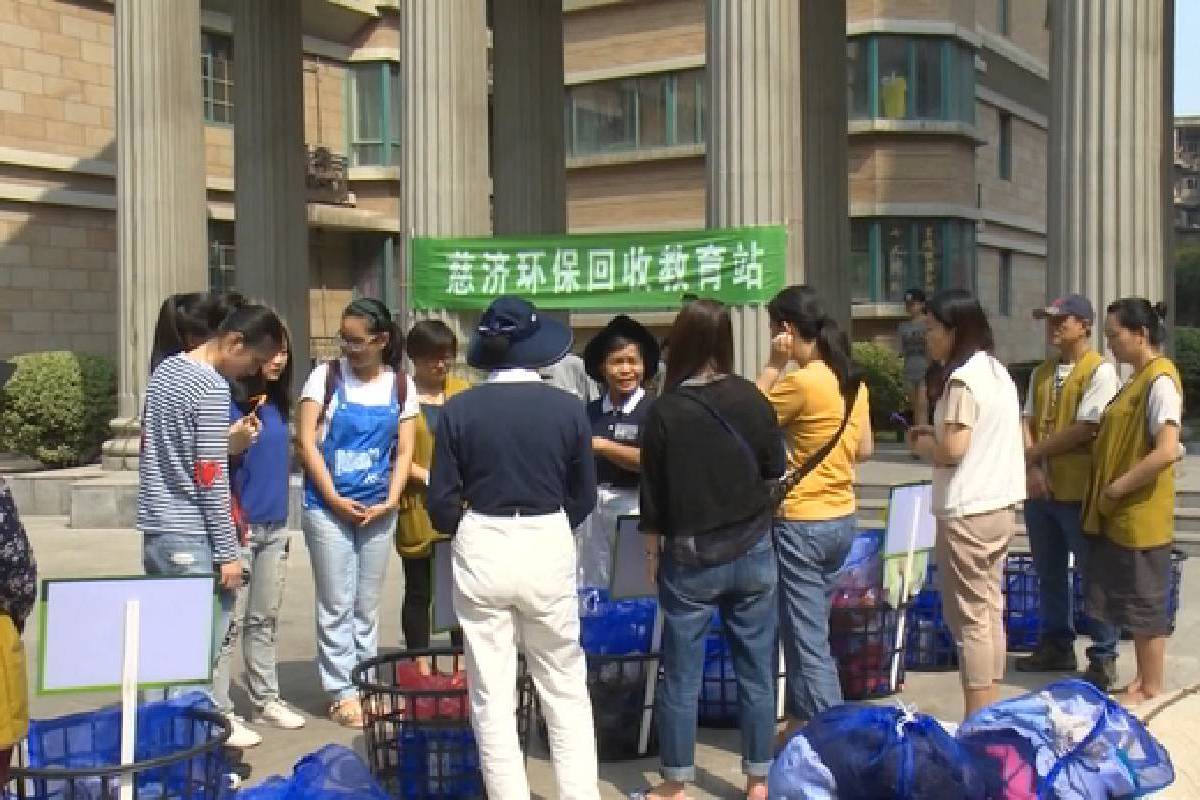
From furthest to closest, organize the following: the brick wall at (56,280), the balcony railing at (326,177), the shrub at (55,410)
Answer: the balcony railing at (326,177), the brick wall at (56,280), the shrub at (55,410)

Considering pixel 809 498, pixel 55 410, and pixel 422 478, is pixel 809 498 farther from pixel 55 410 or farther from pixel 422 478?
pixel 55 410

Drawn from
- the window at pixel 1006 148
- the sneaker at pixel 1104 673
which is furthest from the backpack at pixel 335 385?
the window at pixel 1006 148

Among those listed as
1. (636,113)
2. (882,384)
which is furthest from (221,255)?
(882,384)

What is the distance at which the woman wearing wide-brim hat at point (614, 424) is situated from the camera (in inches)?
245

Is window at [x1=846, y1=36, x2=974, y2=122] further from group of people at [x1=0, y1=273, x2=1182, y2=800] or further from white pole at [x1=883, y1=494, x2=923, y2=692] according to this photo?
white pole at [x1=883, y1=494, x2=923, y2=692]

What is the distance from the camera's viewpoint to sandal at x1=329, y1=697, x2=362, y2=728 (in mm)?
6414

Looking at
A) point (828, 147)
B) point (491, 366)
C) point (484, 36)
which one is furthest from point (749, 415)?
point (828, 147)

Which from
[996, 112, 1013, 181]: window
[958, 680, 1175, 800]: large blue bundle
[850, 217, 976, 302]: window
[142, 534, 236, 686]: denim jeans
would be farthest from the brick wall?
[958, 680, 1175, 800]: large blue bundle

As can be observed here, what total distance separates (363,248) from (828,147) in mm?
13984

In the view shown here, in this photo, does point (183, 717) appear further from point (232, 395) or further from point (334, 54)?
point (334, 54)

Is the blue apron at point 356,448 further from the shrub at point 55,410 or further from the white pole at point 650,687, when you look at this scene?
the shrub at point 55,410

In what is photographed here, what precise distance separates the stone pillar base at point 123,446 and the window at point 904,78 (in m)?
15.8

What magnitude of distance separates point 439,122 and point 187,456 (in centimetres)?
965

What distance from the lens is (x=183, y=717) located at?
497 centimetres
